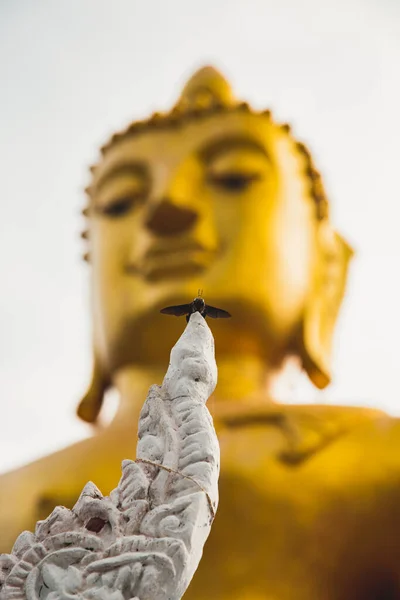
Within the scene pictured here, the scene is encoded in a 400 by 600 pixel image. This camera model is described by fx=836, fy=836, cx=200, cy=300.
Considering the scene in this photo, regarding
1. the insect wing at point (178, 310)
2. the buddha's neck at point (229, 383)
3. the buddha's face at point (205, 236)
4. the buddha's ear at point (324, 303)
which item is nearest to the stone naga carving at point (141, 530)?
the insect wing at point (178, 310)

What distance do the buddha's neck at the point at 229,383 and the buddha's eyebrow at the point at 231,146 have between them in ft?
5.37

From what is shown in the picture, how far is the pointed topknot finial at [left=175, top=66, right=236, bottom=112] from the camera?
24.4ft

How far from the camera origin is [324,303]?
22.4 feet

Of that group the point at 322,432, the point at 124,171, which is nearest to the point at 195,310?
the point at 322,432

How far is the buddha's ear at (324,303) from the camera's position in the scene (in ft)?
21.5

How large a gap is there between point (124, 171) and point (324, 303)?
1.97 metres

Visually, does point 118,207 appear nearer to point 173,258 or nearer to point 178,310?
point 173,258

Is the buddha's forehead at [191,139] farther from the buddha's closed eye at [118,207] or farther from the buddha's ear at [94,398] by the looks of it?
the buddha's ear at [94,398]

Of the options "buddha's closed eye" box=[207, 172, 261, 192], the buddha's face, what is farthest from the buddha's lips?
"buddha's closed eye" box=[207, 172, 261, 192]

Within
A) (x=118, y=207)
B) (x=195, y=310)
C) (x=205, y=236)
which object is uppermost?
(x=118, y=207)

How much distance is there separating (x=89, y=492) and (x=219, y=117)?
475 cm

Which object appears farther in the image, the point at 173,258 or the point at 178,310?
the point at 173,258

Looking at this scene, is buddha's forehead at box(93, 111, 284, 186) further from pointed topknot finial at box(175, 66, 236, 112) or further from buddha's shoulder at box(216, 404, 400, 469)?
buddha's shoulder at box(216, 404, 400, 469)

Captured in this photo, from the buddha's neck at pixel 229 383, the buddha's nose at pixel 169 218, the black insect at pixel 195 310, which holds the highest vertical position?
the buddha's nose at pixel 169 218
